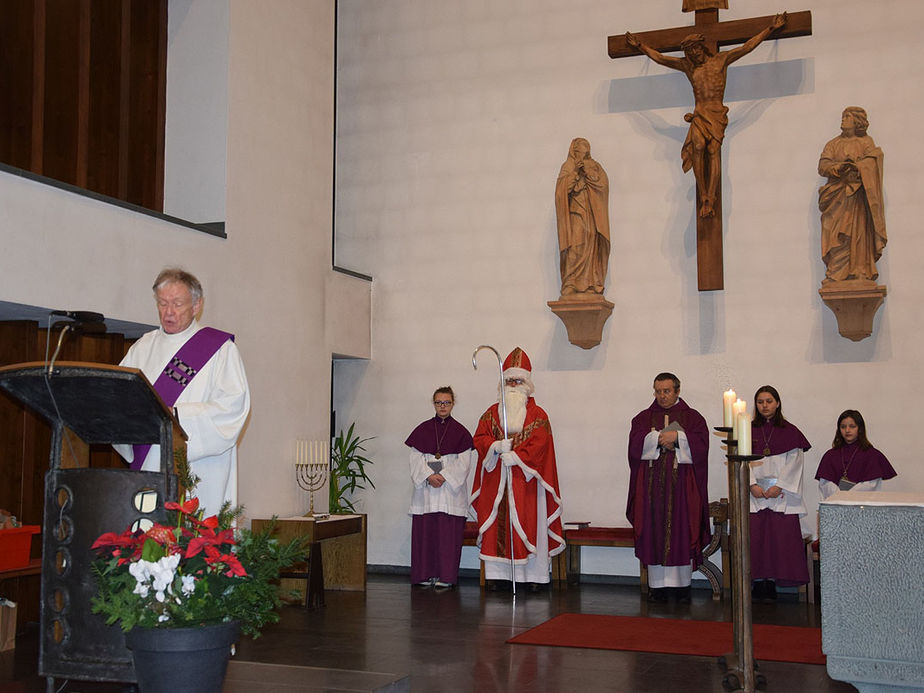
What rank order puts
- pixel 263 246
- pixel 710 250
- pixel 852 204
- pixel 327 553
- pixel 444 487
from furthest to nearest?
pixel 444 487 → pixel 710 250 → pixel 327 553 → pixel 263 246 → pixel 852 204

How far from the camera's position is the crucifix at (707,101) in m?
8.76

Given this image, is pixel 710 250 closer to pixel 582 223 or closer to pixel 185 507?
pixel 582 223

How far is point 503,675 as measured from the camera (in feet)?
17.3

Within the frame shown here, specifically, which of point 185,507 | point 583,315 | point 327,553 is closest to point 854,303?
point 583,315

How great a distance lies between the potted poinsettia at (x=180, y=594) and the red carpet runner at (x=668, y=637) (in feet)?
11.3

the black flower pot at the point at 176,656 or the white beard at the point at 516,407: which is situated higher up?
the white beard at the point at 516,407

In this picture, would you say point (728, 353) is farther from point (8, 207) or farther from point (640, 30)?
point (8, 207)

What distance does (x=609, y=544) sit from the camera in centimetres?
860

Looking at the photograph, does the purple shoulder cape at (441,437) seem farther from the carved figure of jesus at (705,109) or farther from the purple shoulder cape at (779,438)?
the carved figure of jesus at (705,109)

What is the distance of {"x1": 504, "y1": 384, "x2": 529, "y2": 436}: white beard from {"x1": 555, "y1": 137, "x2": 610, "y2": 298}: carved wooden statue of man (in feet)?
3.23

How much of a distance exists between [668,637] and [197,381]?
12.0 feet

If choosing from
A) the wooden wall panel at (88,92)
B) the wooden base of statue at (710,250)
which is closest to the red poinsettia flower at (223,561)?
the wooden wall panel at (88,92)

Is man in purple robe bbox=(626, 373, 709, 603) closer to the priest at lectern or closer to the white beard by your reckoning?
the white beard

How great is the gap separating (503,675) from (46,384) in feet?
9.65
